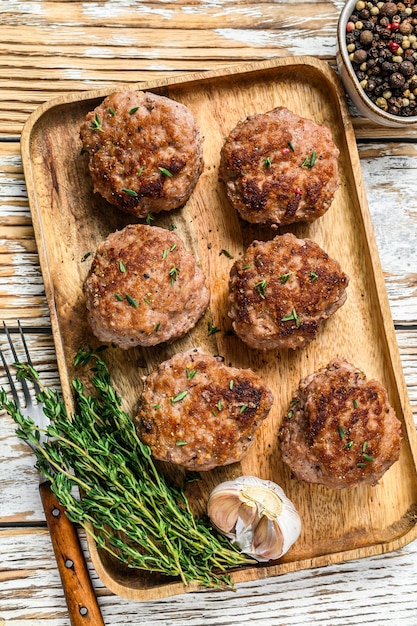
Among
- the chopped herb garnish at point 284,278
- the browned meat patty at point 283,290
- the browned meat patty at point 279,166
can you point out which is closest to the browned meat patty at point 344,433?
the browned meat patty at point 283,290

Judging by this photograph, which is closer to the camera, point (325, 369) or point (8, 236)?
point (325, 369)

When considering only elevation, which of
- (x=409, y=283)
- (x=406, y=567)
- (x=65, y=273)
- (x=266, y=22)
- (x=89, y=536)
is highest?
(x=266, y=22)

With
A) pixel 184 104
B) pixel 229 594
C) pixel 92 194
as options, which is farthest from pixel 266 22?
pixel 229 594

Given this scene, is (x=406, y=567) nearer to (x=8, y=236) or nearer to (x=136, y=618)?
(x=136, y=618)

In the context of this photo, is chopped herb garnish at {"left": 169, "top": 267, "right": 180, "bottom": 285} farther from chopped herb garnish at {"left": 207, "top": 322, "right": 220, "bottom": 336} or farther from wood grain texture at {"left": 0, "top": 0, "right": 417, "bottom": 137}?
wood grain texture at {"left": 0, "top": 0, "right": 417, "bottom": 137}

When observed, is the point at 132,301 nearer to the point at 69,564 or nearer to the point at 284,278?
the point at 284,278

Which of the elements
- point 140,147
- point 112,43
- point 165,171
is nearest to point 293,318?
point 165,171

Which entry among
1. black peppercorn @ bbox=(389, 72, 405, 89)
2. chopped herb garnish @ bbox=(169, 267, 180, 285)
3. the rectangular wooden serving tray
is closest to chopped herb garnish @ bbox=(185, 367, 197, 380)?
the rectangular wooden serving tray
